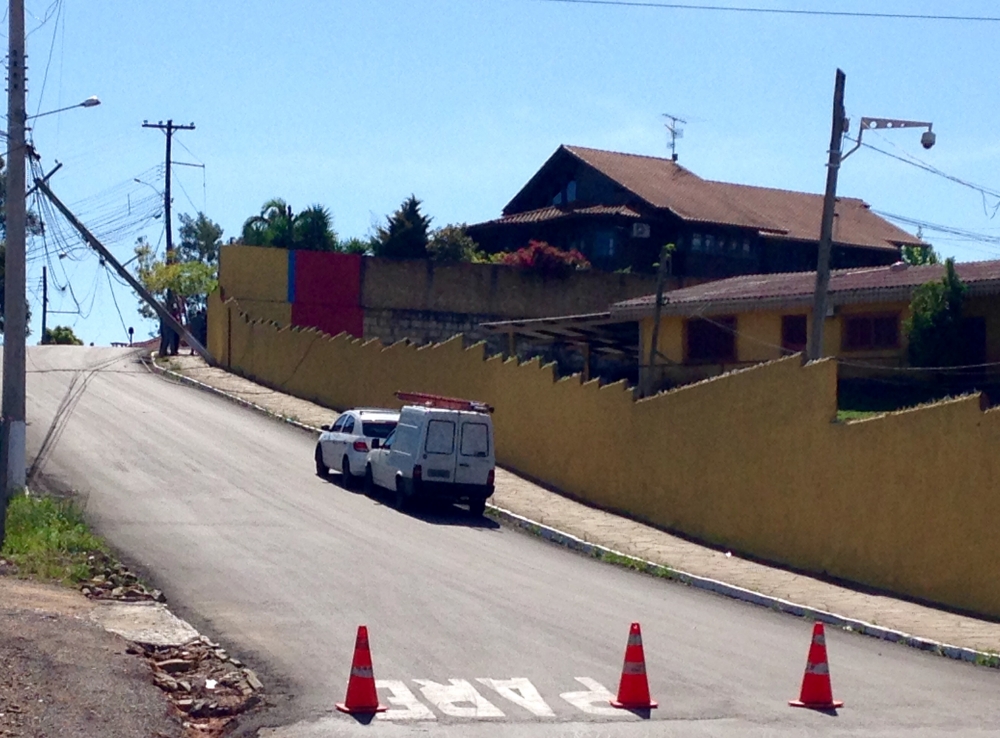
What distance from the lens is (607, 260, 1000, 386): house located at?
2838 cm

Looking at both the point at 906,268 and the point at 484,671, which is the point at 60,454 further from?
the point at 906,268

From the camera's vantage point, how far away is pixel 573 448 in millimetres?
27375

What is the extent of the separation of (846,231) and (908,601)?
4111 centimetres

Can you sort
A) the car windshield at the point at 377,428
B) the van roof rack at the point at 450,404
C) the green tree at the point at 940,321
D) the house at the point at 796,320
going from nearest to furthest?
the van roof rack at the point at 450,404 → the car windshield at the point at 377,428 → the green tree at the point at 940,321 → the house at the point at 796,320

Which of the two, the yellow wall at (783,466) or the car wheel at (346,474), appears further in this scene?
the car wheel at (346,474)

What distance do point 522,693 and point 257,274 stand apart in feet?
123

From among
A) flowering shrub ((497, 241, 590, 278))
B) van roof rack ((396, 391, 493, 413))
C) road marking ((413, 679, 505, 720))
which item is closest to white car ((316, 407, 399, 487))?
van roof rack ((396, 391, 493, 413))

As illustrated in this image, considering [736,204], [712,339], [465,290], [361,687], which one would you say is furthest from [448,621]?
[736,204]

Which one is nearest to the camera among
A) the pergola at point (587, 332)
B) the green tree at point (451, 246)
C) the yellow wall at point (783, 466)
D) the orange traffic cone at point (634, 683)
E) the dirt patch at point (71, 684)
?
the dirt patch at point (71, 684)

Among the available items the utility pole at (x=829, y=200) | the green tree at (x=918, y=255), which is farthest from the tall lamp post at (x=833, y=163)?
the green tree at (x=918, y=255)

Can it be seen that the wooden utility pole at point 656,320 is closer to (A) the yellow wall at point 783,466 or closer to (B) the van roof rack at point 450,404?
(A) the yellow wall at point 783,466

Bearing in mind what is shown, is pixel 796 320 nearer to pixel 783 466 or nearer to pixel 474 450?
pixel 474 450

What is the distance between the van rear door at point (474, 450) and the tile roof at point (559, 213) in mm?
28276

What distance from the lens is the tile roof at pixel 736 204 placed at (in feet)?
177
